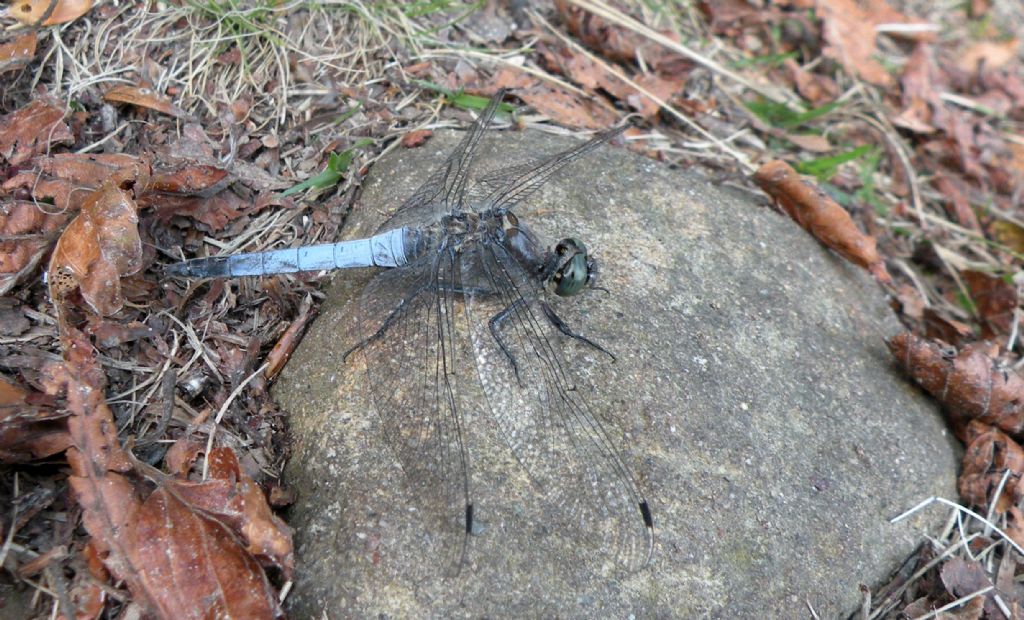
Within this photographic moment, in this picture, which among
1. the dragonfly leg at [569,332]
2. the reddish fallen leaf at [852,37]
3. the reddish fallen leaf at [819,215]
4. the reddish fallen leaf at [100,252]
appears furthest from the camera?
the reddish fallen leaf at [852,37]

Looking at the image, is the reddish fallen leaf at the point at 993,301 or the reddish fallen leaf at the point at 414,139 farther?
the reddish fallen leaf at the point at 993,301

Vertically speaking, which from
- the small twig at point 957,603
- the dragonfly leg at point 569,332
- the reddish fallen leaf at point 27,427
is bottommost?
the small twig at point 957,603

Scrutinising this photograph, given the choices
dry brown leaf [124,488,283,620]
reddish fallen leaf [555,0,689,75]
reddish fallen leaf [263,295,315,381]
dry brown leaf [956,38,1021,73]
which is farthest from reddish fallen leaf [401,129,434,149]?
dry brown leaf [956,38,1021,73]

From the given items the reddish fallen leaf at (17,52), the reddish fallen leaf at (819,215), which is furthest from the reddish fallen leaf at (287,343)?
the reddish fallen leaf at (819,215)

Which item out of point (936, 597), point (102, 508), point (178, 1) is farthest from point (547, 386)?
point (178, 1)

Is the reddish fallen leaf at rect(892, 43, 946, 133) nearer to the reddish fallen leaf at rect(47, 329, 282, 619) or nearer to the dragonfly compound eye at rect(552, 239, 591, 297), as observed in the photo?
the dragonfly compound eye at rect(552, 239, 591, 297)

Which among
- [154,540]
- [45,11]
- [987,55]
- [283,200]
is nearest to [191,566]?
[154,540]

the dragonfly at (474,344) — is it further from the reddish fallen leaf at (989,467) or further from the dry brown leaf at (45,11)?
the reddish fallen leaf at (989,467)
